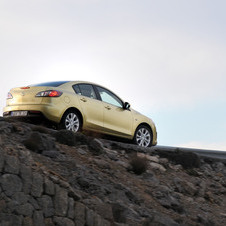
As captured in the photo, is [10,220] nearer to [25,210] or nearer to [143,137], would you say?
[25,210]

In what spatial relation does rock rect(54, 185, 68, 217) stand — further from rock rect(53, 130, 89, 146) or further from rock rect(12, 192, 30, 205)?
rock rect(53, 130, 89, 146)

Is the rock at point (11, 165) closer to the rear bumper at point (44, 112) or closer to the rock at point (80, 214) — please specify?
the rock at point (80, 214)

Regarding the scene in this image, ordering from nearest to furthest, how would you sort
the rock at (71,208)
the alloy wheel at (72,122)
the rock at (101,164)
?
the rock at (71,208) < the rock at (101,164) < the alloy wheel at (72,122)

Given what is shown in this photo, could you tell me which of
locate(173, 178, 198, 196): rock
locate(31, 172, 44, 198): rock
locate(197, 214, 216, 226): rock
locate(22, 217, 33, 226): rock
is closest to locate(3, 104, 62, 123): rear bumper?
locate(173, 178, 198, 196): rock

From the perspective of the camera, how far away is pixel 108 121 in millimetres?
14195

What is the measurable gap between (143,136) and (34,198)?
7459 millimetres

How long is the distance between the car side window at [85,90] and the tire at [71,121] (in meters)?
0.66

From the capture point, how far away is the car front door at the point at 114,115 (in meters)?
14.2

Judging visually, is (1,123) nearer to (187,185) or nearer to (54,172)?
(54,172)

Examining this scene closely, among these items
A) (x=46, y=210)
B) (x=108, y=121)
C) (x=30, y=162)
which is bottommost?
(x=46, y=210)

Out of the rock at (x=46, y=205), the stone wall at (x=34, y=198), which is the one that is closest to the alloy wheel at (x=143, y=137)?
the stone wall at (x=34, y=198)

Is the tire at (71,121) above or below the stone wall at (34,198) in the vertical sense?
above

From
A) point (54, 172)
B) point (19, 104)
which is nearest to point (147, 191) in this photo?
point (54, 172)

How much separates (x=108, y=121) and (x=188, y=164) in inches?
96.3
